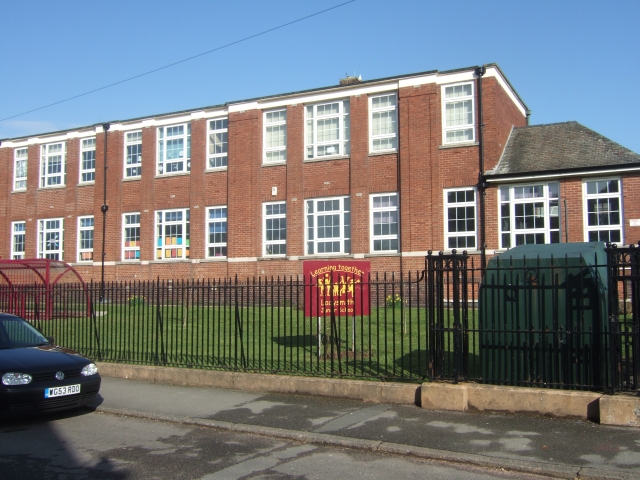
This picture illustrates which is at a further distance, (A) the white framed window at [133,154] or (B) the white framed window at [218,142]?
(A) the white framed window at [133,154]

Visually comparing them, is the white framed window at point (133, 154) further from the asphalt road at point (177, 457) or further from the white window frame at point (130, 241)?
the asphalt road at point (177, 457)

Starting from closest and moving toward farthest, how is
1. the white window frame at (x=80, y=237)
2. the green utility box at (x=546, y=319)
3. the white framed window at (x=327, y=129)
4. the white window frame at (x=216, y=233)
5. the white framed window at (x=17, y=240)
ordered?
the green utility box at (x=546, y=319), the white framed window at (x=327, y=129), the white window frame at (x=216, y=233), the white window frame at (x=80, y=237), the white framed window at (x=17, y=240)

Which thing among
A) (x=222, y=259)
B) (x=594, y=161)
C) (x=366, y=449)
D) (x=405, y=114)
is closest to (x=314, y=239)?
(x=222, y=259)

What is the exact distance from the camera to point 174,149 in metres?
27.6

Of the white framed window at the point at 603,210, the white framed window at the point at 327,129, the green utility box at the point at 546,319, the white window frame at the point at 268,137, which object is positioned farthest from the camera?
the white window frame at the point at 268,137

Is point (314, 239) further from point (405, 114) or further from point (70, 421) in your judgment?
point (70, 421)

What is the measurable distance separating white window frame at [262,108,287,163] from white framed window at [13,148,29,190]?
13.8 meters

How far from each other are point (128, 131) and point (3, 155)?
852 centimetres

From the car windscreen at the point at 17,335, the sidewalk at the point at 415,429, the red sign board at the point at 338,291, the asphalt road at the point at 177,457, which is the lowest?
the asphalt road at the point at 177,457

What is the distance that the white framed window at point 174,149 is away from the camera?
2730cm

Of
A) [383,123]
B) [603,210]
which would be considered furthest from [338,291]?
[383,123]

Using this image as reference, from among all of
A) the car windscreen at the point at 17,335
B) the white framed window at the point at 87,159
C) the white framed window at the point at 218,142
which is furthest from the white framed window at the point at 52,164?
the car windscreen at the point at 17,335

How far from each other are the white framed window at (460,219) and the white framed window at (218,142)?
9.68 meters

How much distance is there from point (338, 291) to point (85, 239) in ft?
72.4
